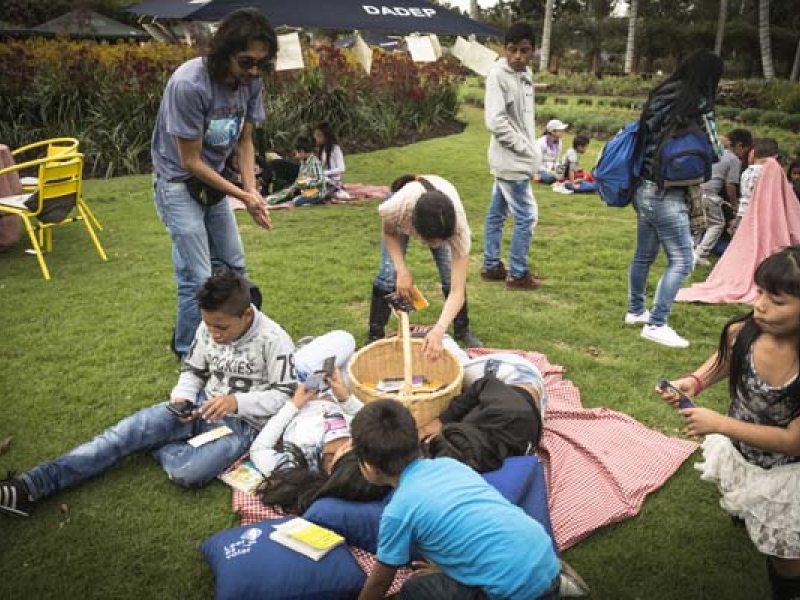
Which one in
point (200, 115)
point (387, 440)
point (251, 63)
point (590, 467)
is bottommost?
point (590, 467)

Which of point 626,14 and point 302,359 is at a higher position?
point 626,14

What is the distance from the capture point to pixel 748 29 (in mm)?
28703

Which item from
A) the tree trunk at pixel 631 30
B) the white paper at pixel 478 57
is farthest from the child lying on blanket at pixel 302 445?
the tree trunk at pixel 631 30

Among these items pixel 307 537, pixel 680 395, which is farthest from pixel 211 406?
pixel 680 395

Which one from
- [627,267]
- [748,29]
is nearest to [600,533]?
[627,267]

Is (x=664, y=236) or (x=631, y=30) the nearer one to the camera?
(x=664, y=236)

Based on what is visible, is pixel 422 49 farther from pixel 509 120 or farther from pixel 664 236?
pixel 664 236

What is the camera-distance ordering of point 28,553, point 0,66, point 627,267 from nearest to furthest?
point 28,553, point 627,267, point 0,66

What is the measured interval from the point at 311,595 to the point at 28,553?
1.27 m

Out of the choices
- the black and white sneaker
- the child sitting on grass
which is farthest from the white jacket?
the black and white sneaker

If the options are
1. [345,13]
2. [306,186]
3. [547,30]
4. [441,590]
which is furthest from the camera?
[547,30]

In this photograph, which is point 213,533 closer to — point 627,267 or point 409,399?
point 409,399

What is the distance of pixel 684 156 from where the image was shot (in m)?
4.14

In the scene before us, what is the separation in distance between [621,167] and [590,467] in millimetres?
2086
